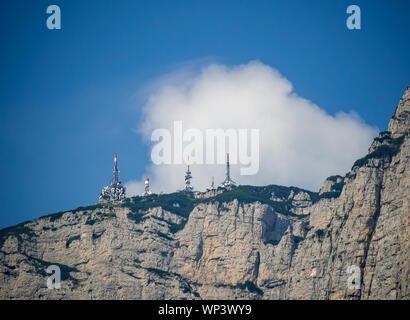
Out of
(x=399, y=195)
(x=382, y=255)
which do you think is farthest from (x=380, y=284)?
(x=399, y=195)
